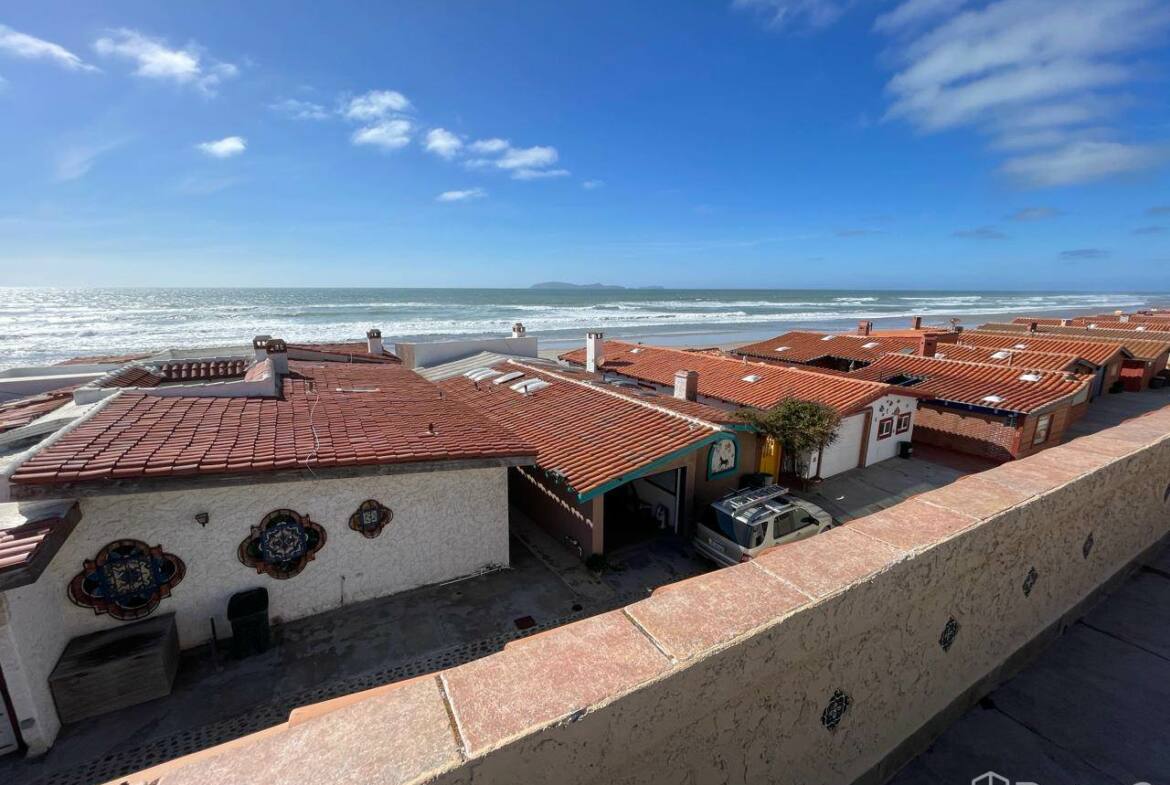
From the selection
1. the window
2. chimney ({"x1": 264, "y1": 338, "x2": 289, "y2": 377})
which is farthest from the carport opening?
the window

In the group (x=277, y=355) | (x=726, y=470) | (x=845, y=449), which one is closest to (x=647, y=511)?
(x=726, y=470)

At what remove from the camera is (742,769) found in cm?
338

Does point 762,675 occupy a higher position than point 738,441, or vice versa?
point 762,675

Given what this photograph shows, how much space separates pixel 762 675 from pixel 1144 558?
7210mm

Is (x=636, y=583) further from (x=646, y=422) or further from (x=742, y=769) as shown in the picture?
(x=742, y=769)

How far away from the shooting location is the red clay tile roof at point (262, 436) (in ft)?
22.3

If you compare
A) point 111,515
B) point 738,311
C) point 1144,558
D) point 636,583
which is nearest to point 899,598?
point 1144,558

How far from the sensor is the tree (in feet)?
47.1

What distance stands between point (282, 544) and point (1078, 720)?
398 inches

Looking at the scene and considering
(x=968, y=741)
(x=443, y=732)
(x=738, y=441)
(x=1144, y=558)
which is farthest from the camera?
(x=738, y=441)

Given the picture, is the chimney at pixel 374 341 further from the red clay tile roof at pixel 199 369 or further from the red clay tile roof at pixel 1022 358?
the red clay tile roof at pixel 1022 358

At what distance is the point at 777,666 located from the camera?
3.23 metres

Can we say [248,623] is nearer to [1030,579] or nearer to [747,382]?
[1030,579]

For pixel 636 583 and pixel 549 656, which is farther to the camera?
pixel 636 583
